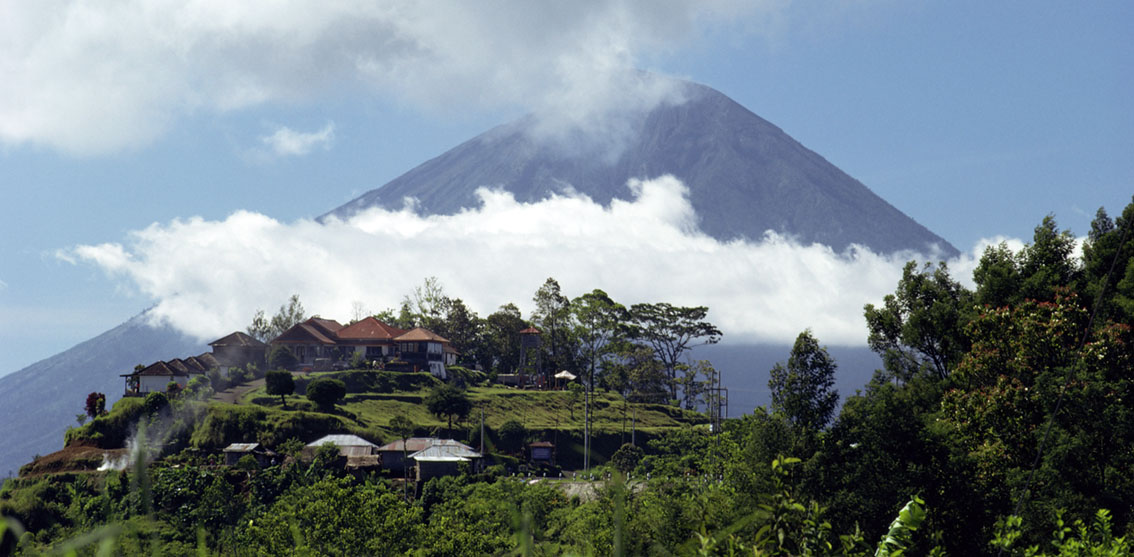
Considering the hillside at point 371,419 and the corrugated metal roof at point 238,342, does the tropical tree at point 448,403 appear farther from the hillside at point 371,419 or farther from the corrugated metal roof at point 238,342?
the corrugated metal roof at point 238,342

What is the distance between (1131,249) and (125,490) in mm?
43938

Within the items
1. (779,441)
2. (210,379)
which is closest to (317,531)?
(779,441)

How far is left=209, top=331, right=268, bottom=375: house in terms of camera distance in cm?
8675

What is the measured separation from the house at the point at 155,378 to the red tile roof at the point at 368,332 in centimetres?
1758

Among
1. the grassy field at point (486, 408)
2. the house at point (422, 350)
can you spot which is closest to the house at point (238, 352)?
the grassy field at point (486, 408)

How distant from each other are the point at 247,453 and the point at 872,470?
1576 inches

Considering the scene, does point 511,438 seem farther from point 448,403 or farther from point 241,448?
point 241,448

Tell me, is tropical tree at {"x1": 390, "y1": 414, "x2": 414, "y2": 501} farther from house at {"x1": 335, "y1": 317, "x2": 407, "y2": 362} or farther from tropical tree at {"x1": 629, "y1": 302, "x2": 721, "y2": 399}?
tropical tree at {"x1": 629, "y1": 302, "x2": 721, "y2": 399}

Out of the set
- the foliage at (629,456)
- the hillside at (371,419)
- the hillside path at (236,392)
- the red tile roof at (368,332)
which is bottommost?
the foliage at (629,456)

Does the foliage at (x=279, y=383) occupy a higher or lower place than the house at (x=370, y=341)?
lower

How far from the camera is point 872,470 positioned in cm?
2619

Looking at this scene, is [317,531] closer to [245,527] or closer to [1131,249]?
[245,527]

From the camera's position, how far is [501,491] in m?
44.5

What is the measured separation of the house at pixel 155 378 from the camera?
251 ft
